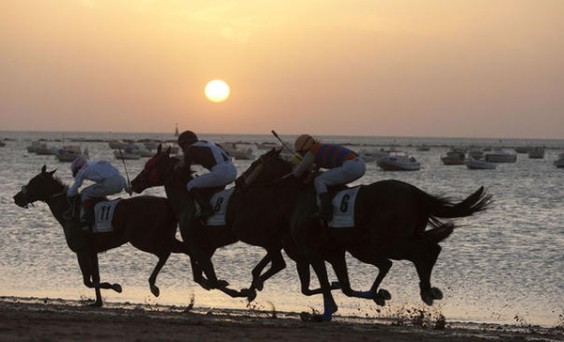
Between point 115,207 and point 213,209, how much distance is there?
191 cm

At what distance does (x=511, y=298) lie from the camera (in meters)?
22.8

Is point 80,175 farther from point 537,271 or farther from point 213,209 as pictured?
point 537,271

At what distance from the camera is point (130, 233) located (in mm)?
18344

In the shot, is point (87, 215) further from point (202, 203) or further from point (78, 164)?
point (202, 203)

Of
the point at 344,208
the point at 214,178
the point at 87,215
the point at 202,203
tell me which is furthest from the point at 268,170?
the point at 87,215

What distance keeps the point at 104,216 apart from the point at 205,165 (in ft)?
6.50

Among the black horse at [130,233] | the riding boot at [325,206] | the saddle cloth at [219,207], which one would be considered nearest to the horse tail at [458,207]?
the riding boot at [325,206]

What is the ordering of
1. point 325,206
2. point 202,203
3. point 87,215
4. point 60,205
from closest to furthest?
1. point 325,206
2. point 202,203
3. point 87,215
4. point 60,205

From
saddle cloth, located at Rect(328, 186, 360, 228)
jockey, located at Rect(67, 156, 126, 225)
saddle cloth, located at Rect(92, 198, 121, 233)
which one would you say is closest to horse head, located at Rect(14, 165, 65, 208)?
jockey, located at Rect(67, 156, 126, 225)

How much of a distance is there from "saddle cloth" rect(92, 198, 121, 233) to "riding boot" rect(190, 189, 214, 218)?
5.33ft

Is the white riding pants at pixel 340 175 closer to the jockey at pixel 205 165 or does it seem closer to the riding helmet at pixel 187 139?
the jockey at pixel 205 165

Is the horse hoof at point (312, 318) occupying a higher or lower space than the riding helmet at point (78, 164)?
lower

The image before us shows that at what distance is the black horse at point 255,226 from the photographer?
1667cm

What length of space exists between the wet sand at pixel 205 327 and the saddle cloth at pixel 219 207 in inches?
57.0
